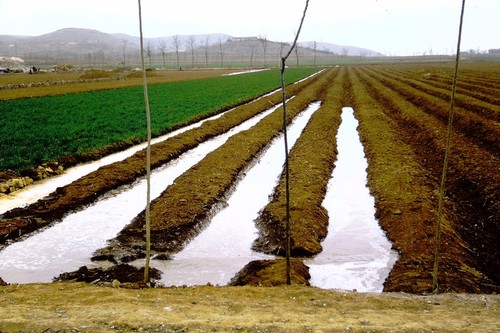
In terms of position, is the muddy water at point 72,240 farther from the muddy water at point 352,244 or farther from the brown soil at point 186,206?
the muddy water at point 352,244

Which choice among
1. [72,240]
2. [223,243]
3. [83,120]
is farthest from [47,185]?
[83,120]

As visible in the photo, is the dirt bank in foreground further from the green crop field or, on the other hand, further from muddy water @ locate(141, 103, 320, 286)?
the green crop field

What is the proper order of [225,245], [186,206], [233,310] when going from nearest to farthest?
[233,310] → [225,245] → [186,206]

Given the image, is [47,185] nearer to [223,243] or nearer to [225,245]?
[223,243]

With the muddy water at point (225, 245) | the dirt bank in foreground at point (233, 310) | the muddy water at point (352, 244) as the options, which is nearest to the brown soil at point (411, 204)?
the muddy water at point (352, 244)

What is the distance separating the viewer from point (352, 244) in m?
9.82

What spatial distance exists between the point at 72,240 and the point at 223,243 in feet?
11.8

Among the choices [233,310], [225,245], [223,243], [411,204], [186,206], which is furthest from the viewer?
[186,206]

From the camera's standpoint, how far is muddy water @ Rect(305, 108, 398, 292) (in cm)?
825

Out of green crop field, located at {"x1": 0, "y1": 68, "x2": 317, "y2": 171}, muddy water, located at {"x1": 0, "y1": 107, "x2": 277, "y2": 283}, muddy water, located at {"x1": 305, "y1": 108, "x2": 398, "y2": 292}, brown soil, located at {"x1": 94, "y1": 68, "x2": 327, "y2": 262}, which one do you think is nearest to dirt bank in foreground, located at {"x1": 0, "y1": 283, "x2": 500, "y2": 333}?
muddy water, located at {"x1": 305, "y1": 108, "x2": 398, "y2": 292}

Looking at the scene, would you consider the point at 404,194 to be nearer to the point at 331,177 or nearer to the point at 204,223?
the point at 331,177

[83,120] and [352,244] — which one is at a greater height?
[83,120]

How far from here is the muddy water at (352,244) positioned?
8250mm

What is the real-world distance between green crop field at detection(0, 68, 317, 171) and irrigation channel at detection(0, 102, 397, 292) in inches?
215
